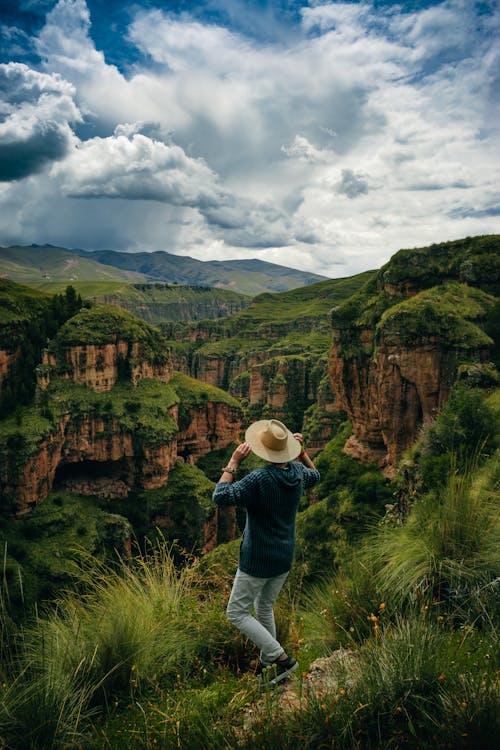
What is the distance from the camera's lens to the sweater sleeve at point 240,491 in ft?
13.9

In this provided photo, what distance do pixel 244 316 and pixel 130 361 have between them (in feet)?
265

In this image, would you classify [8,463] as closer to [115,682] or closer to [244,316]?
[115,682]

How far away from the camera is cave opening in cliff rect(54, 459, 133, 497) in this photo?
1670 inches

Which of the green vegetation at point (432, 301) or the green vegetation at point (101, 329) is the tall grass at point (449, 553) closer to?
the green vegetation at point (432, 301)

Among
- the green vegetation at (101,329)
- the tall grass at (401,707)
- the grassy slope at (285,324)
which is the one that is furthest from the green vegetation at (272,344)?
the tall grass at (401,707)

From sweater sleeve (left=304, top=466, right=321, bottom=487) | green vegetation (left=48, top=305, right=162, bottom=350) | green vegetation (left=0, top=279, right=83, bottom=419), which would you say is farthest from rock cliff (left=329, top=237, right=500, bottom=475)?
green vegetation (left=0, top=279, right=83, bottom=419)

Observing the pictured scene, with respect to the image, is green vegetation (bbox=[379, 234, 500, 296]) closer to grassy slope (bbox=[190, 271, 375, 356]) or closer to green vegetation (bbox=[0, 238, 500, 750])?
green vegetation (bbox=[0, 238, 500, 750])

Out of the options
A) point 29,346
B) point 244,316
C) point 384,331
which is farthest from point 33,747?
point 244,316

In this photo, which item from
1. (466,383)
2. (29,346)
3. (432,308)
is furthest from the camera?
(29,346)

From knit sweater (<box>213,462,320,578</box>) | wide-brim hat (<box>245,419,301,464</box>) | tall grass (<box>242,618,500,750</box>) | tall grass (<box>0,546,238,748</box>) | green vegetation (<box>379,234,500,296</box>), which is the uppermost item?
green vegetation (<box>379,234,500,296</box>)

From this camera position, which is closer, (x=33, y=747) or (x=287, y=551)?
(x=33, y=747)

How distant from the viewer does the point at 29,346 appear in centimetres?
4138

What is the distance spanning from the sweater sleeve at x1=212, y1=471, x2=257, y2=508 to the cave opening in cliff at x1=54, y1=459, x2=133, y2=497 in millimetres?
41753

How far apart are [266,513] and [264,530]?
0.60 ft
